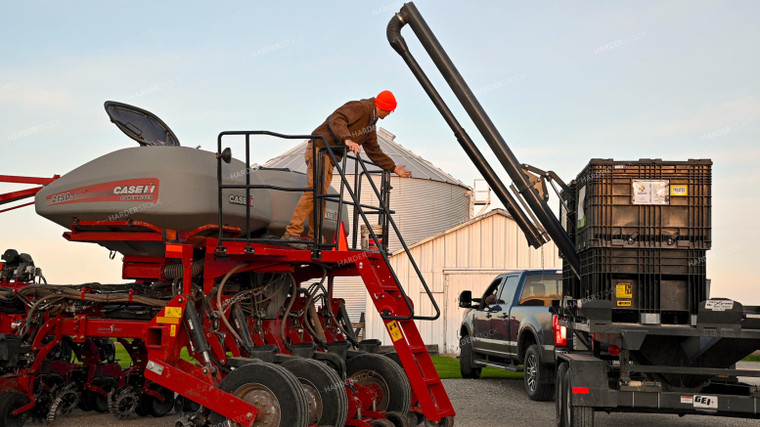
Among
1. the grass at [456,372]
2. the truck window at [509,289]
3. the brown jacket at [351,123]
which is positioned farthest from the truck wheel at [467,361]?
the brown jacket at [351,123]

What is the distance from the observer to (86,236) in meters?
8.99

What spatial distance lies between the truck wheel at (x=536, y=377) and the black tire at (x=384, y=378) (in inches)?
151

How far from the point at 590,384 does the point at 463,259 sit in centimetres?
1775

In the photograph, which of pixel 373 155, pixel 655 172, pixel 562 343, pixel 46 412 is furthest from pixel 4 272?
pixel 655 172

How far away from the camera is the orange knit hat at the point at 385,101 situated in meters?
9.31

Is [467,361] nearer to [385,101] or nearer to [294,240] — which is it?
[385,101]

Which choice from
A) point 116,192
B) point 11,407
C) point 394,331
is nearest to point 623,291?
point 394,331

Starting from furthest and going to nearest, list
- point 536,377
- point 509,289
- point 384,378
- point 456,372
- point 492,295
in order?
point 456,372
point 492,295
point 509,289
point 536,377
point 384,378

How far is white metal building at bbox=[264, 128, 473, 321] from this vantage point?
2814 cm

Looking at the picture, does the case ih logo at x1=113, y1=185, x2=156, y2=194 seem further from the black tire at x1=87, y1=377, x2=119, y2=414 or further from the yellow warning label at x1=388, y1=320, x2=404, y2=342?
the black tire at x1=87, y1=377, x2=119, y2=414

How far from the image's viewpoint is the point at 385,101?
30.6 feet

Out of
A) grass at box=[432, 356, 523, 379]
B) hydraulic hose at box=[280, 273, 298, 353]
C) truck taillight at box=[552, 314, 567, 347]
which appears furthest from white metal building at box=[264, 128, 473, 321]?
hydraulic hose at box=[280, 273, 298, 353]

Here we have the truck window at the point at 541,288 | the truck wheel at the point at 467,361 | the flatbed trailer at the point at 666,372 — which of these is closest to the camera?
the flatbed trailer at the point at 666,372

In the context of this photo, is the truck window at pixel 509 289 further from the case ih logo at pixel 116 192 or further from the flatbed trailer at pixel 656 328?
the case ih logo at pixel 116 192
